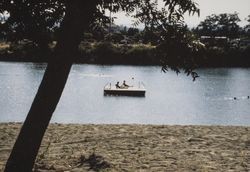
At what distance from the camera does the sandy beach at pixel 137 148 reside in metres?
9.75

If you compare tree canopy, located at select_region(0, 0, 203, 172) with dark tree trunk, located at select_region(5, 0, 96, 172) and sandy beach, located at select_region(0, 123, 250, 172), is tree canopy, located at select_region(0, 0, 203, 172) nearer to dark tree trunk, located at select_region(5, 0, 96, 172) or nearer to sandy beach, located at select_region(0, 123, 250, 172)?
dark tree trunk, located at select_region(5, 0, 96, 172)

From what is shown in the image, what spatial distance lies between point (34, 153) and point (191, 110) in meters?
66.3

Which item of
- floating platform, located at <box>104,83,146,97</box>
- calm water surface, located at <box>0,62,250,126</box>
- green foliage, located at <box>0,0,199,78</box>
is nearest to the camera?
green foliage, located at <box>0,0,199,78</box>

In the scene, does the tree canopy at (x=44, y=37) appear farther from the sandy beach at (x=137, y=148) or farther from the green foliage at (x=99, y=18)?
the sandy beach at (x=137, y=148)

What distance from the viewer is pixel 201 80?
120 m

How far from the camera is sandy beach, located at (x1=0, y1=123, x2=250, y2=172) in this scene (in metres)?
9.75

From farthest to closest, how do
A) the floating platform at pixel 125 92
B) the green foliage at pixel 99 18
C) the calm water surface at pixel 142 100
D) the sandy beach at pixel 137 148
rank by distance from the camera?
1. the floating platform at pixel 125 92
2. the calm water surface at pixel 142 100
3. the sandy beach at pixel 137 148
4. the green foliage at pixel 99 18

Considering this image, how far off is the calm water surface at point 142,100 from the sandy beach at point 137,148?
4152 cm

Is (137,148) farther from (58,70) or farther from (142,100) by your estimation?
(142,100)

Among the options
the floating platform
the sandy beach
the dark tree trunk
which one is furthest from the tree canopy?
the floating platform

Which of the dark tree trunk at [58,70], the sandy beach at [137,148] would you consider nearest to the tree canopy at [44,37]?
the dark tree trunk at [58,70]

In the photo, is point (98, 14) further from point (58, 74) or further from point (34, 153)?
point (34, 153)

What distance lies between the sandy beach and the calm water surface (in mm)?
41519

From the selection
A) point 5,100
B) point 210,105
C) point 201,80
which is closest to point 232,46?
point 201,80
